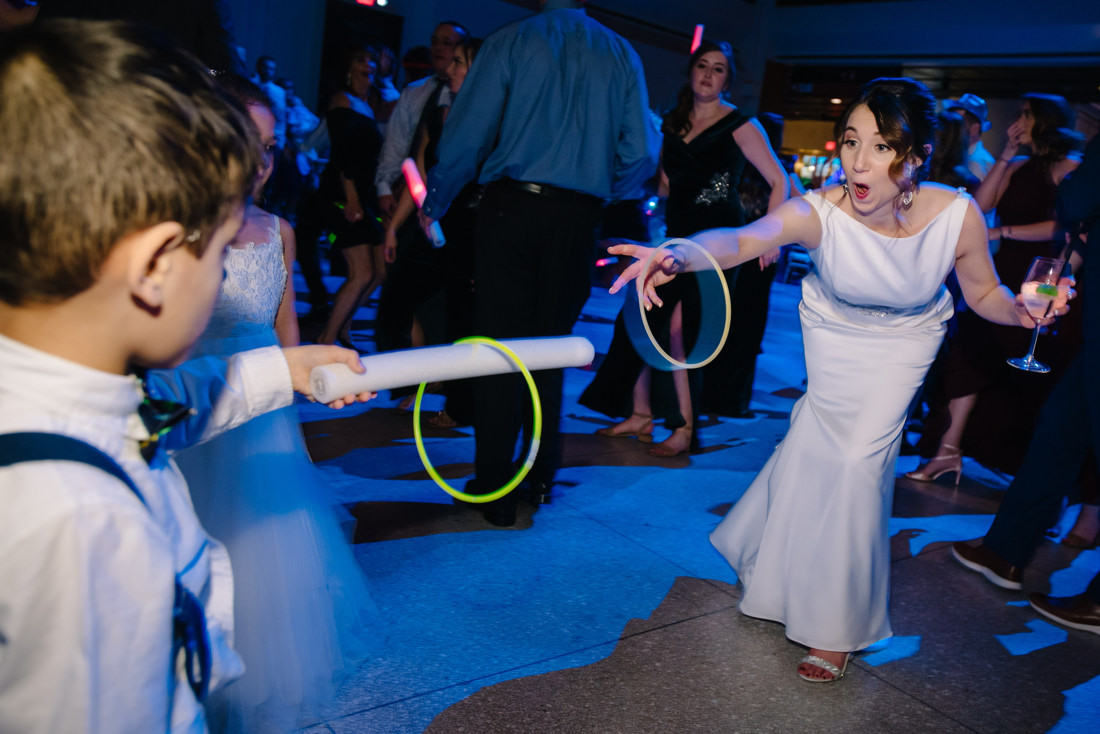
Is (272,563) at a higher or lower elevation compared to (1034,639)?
higher

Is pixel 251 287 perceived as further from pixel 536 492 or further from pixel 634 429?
pixel 634 429

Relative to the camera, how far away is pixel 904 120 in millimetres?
2646

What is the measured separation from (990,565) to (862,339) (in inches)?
59.1

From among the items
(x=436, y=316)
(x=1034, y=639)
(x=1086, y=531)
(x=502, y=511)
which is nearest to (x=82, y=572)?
(x=502, y=511)

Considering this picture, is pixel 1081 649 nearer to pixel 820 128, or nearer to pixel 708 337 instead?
pixel 708 337

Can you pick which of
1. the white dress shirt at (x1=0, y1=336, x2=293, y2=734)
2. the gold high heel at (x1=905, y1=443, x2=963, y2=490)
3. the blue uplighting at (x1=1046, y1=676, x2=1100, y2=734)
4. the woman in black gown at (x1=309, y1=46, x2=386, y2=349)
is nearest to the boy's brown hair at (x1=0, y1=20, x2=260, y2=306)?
the white dress shirt at (x1=0, y1=336, x2=293, y2=734)

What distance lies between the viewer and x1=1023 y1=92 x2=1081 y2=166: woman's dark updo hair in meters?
4.70

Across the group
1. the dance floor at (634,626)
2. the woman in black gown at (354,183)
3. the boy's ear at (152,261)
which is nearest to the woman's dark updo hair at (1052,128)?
the dance floor at (634,626)

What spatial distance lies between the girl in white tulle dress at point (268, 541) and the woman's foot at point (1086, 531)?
358 cm

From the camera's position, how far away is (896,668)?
288cm

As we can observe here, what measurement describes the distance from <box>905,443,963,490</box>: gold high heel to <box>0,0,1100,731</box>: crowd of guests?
0.02m

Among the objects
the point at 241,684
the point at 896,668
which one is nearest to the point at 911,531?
the point at 896,668

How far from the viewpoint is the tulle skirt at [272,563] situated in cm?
214

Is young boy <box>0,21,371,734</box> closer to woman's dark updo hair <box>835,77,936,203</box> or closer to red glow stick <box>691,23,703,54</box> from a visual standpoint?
woman's dark updo hair <box>835,77,936,203</box>
